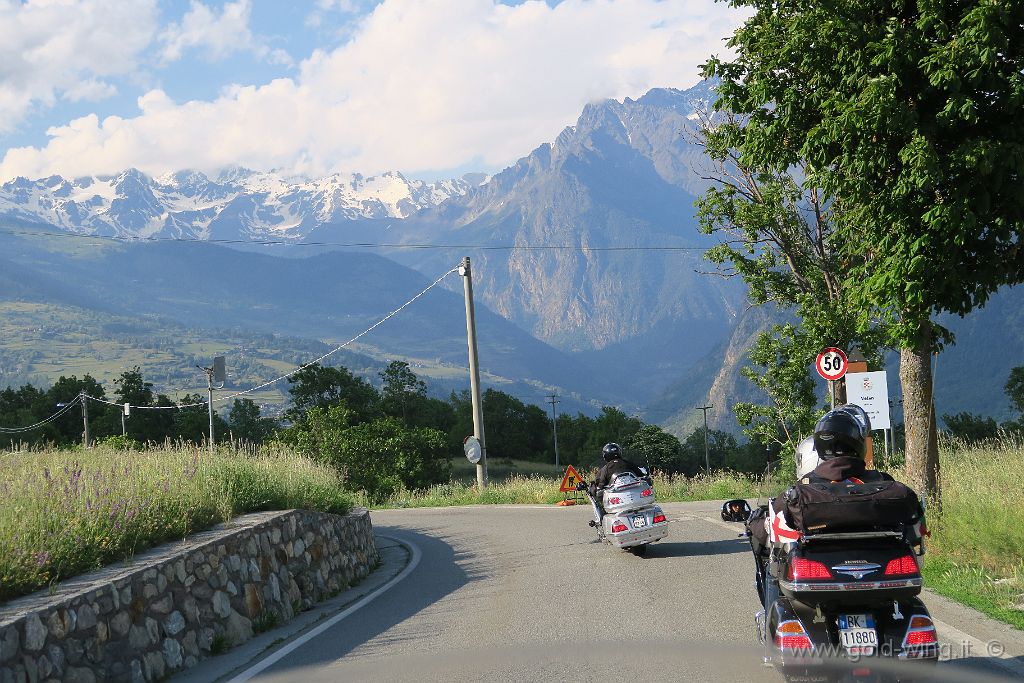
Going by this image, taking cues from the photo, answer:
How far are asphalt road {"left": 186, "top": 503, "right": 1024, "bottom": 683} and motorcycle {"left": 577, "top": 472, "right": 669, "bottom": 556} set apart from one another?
26 centimetres

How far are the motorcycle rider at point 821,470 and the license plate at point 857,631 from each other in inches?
18.9

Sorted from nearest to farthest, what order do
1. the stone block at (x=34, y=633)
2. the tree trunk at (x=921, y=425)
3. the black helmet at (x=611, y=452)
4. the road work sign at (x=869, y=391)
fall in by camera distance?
the stone block at (x=34, y=633), the tree trunk at (x=921, y=425), the black helmet at (x=611, y=452), the road work sign at (x=869, y=391)

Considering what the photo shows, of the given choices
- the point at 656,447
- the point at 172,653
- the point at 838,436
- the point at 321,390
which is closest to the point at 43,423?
the point at 321,390

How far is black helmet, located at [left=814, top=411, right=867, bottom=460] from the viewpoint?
6.05 metres

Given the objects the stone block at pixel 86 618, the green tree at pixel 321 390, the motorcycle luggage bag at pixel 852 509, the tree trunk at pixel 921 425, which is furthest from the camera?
the green tree at pixel 321 390

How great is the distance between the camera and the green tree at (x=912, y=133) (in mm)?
10117

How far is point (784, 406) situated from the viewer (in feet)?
78.9

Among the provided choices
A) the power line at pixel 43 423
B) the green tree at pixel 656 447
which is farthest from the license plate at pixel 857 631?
the green tree at pixel 656 447

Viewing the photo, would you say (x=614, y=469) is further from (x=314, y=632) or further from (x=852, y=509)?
(x=852, y=509)

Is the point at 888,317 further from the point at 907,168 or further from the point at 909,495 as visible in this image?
the point at 909,495

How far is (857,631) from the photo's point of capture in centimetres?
540

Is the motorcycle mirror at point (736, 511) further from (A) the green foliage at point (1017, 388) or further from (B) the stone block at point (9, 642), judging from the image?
(A) the green foliage at point (1017, 388)

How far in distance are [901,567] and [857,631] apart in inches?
15.9

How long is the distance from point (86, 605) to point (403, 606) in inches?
170
